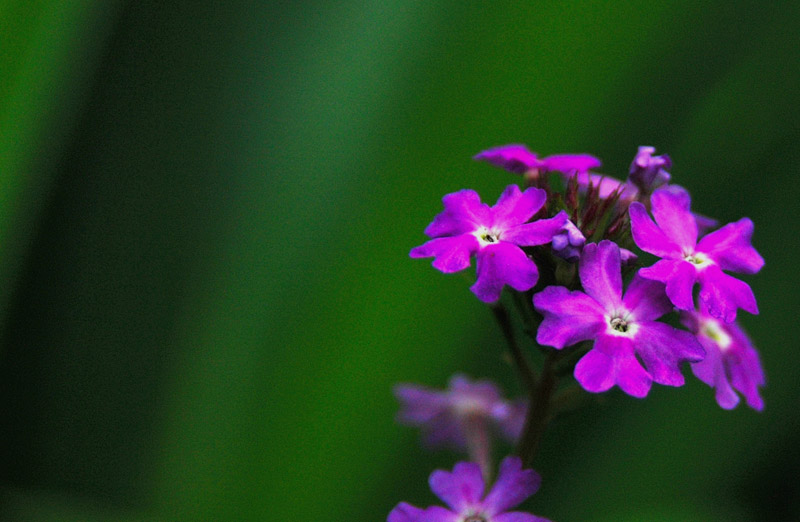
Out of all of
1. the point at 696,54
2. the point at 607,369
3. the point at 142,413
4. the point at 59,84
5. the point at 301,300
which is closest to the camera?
the point at 607,369

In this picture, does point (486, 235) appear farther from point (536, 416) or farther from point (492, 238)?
point (536, 416)

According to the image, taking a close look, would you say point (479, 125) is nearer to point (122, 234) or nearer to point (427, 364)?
point (427, 364)

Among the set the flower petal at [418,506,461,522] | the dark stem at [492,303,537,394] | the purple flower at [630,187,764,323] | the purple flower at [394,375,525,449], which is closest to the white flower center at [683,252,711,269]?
the purple flower at [630,187,764,323]

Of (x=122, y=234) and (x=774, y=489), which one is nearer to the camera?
(x=774, y=489)

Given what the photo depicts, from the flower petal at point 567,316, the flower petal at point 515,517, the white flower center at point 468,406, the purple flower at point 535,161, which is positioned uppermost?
the purple flower at point 535,161

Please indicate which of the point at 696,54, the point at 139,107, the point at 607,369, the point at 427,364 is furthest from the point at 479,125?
the point at 607,369

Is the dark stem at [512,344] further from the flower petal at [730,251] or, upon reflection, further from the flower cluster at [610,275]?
the flower petal at [730,251]

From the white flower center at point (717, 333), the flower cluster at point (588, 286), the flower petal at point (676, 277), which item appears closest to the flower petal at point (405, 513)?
the flower cluster at point (588, 286)

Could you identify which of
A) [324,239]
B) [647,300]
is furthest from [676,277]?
[324,239]
